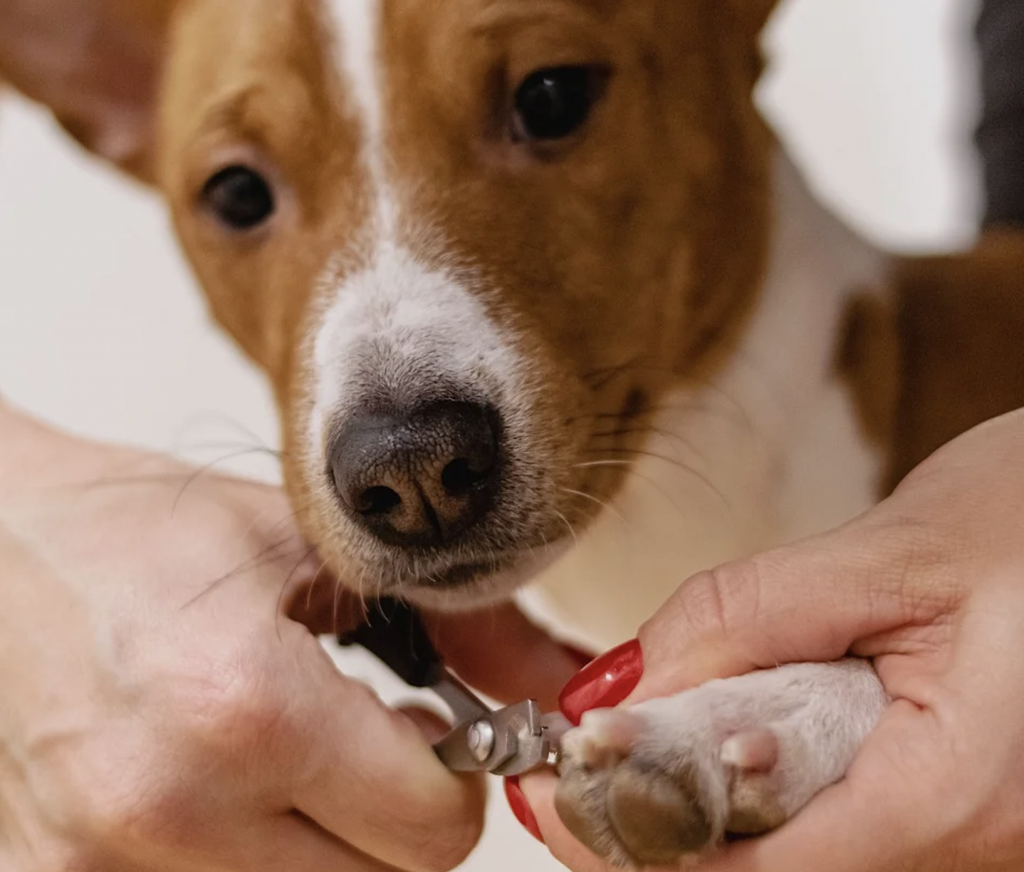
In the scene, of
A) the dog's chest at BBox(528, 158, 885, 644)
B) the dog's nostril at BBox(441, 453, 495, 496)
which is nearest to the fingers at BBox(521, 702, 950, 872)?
the dog's nostril at BBox(441, 453, 495, 496)

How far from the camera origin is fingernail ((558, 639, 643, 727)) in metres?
0.86

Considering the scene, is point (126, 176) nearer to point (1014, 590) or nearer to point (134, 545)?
point (134, 545)

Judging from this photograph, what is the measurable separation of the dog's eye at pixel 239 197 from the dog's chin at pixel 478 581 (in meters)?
0.45

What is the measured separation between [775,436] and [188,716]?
751 mm

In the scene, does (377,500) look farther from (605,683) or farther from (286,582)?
(605,683)

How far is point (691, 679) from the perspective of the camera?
0.84 metres

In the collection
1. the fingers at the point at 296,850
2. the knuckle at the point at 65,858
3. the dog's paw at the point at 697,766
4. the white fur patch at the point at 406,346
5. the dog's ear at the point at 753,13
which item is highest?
the dog's ear at the point at 753,13

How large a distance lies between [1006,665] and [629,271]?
554mm

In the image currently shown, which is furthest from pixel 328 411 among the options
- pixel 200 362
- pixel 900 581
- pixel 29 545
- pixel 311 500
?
pixel 200 362

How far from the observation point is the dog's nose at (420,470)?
93cm

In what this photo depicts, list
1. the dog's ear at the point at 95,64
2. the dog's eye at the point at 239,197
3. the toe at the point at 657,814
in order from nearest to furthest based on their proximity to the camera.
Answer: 1. the toe at the point at 657,814
2. the dog's eye at the point at 239,197
3. the dog's ear at the point at 95,64

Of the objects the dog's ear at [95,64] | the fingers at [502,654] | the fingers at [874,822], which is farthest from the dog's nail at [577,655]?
the dog's ear at [95,64]

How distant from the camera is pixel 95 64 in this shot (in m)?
1.52

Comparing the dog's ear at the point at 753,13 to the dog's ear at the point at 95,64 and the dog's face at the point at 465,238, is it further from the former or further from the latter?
the dog's ear at the point at 95,64
